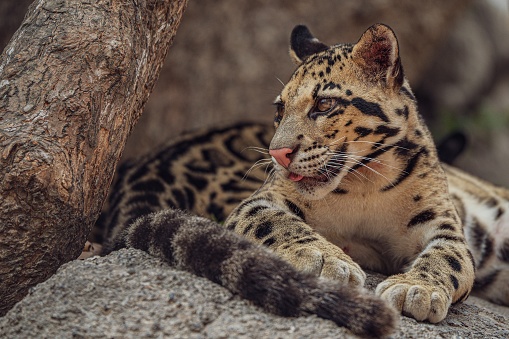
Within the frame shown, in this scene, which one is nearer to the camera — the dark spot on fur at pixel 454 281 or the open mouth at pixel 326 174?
the dark spot on fur at pixel 454 281

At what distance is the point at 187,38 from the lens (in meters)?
8.37

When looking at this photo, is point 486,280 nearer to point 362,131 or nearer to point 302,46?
point 362,131

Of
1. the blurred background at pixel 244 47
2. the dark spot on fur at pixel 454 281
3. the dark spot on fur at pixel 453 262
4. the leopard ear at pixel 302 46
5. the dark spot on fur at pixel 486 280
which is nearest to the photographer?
the dark spot on fur at pixel 454 281

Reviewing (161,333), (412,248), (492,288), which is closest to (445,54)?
(492,288)

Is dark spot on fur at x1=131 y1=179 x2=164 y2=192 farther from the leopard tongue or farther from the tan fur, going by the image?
the leopard tongue

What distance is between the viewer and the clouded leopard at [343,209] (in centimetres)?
382

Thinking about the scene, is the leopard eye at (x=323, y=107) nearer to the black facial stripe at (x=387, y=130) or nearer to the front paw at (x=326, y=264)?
the black facial stripe at (x=387, y=130)

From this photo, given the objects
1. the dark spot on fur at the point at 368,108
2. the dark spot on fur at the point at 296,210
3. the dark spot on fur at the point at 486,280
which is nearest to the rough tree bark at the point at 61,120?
the dark spot on fur at the point at 296,210

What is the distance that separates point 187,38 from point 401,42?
9.25 ft

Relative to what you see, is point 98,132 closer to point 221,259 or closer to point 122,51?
point 122,51

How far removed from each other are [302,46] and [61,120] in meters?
2.14

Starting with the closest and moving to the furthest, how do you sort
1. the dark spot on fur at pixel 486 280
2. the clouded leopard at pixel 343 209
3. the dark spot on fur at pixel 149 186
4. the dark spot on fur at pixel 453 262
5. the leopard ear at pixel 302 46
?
the clouded leopard at pixel 343 209 → the dark spot on fur at pixel 453 262 → the leopard ear at pixel 302 46 → the dark spot on fur at pixel 486 280 → the dark spot on fur at pixel 149 186

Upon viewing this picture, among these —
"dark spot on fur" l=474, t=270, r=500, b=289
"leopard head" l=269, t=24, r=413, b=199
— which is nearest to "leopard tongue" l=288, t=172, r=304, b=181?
"leopard head" l=269, t=24, r=413, b=199

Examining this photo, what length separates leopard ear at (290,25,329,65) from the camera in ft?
17.9
